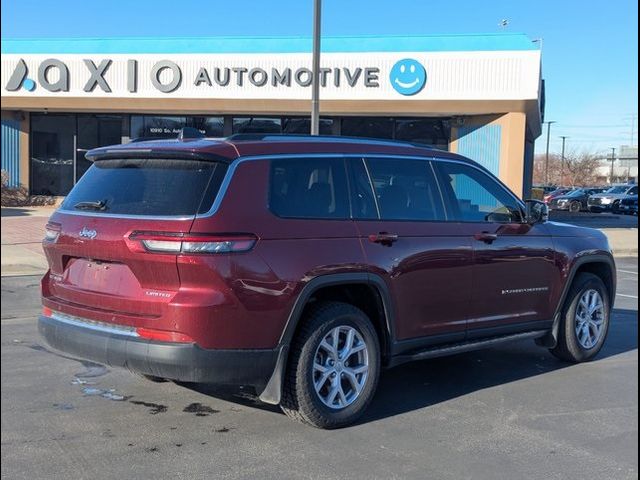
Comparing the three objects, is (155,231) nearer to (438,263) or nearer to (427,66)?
(438,263)

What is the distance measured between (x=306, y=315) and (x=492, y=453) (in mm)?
1446

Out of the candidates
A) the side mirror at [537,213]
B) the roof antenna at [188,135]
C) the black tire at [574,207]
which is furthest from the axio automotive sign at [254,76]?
the black tire at [574,207]

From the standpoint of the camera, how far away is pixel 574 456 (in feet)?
13.5

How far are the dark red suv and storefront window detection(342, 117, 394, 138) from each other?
706 inches

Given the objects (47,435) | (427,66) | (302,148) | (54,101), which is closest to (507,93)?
(427,66)

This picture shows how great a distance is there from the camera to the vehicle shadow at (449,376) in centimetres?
504

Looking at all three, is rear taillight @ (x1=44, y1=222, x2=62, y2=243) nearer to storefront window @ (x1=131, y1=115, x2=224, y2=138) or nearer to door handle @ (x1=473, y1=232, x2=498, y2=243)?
door handle @ (x1=473, y1=232, x2=498, y2=243)

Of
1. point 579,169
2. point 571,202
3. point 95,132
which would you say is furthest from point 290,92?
point 579,169

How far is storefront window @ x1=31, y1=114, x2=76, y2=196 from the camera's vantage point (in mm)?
25188

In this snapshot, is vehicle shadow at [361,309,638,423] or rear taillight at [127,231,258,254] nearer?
rear taillight at [127,231,258,254]

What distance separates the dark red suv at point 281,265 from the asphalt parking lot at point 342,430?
0.36 metres

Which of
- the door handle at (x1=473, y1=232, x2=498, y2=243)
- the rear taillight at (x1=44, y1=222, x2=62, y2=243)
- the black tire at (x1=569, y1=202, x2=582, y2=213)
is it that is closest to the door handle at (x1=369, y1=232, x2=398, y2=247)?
the door handle at (x1=473, y1=232, x2=498, y2=243)

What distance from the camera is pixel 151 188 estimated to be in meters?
4.23

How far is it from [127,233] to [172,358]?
0.80 metres
